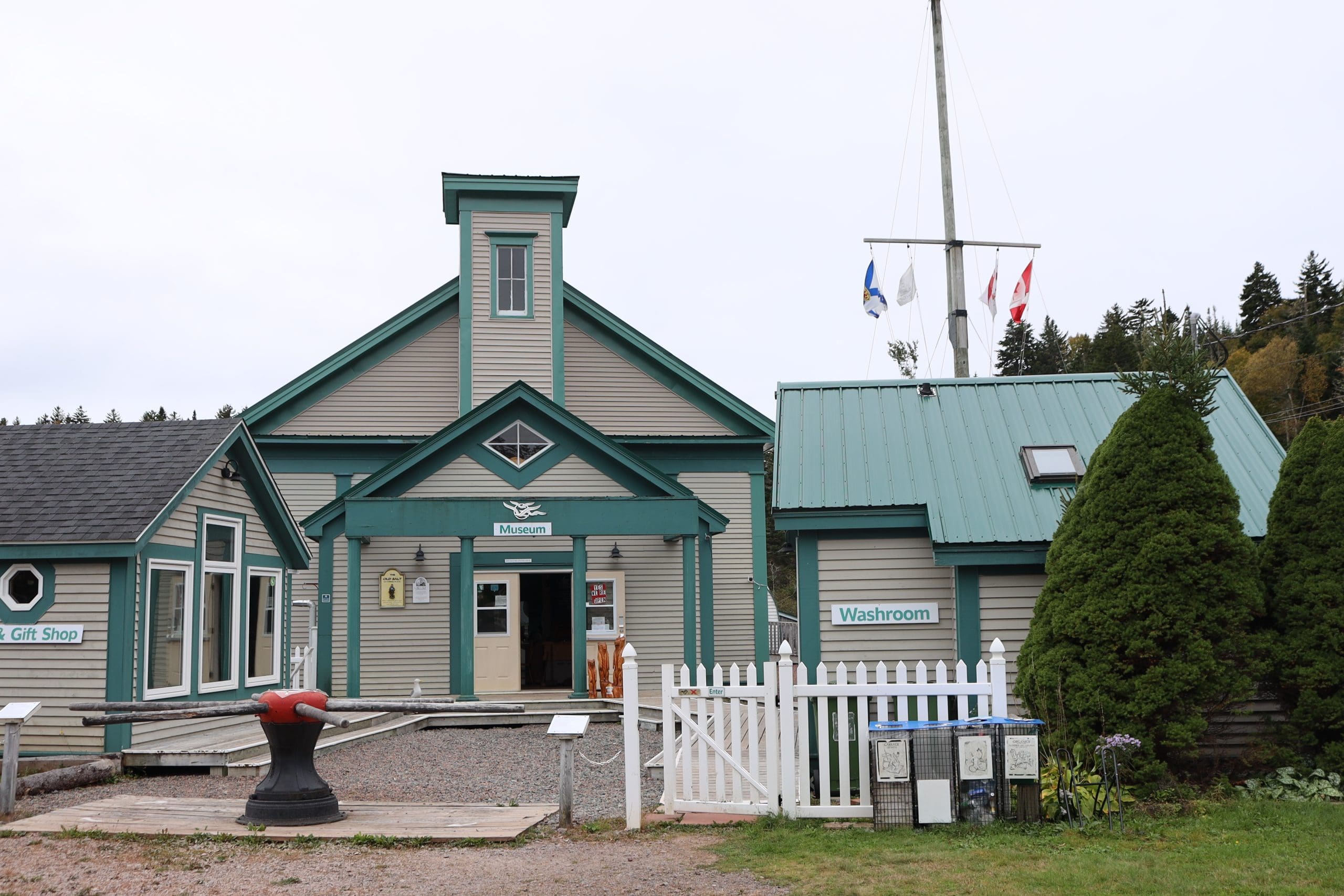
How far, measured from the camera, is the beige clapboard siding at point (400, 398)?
72.8ft

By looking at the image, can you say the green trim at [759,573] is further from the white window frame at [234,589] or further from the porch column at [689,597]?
the white window frame at [234,589]

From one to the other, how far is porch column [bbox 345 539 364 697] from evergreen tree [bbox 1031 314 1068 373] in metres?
59.2

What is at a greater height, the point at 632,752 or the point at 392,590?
the point at 392,590

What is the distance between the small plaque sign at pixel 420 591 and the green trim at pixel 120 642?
7.94m

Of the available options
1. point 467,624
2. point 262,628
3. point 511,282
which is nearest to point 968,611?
point 467,624

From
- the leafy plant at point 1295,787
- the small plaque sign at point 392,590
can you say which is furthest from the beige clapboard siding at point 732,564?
the leafy plant at point 1295,787

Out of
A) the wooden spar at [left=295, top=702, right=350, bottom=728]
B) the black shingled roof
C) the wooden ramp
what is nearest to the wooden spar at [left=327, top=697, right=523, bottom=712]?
the wooden spar at [left=295, top=702, right=350, bottom=728]

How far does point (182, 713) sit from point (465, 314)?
1357cm

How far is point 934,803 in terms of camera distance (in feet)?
28.8

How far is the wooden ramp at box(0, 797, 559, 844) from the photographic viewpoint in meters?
8.89

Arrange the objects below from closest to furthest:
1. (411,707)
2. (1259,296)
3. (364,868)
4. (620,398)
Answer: (364,868)
(411,707)
(620,398)
(1259,296)

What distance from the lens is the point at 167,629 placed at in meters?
13.5

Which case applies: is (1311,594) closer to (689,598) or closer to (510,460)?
(689,598)

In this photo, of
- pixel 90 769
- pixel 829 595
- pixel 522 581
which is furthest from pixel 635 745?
pixel 522 581
